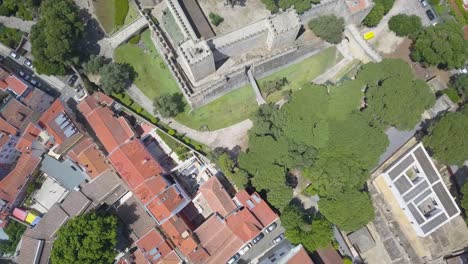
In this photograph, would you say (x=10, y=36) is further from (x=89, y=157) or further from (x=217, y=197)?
(x=217, y=197)

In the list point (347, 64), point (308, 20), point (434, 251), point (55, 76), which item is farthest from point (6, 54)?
point (434, 251)

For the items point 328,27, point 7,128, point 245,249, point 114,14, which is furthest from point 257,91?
point 7,128

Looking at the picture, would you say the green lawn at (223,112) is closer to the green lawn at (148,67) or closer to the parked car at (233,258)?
the green lawn at (148,67)

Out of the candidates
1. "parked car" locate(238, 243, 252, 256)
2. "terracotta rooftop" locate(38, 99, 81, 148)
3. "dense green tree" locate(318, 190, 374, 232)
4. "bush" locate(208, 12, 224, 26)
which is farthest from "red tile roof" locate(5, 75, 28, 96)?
"dense green tree" locate(318, 190, 374, 232)

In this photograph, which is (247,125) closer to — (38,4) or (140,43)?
(140,43)

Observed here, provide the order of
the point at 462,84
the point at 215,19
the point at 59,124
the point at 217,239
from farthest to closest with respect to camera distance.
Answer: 1. the point at 462,84
2. the point at 215,19
3. the point at 59,124
4. the point at 217,239

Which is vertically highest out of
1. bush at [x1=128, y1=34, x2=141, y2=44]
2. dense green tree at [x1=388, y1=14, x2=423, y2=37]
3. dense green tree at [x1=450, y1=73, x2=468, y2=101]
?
bush at [x1=128, y1=34, x2=141, y2=44]

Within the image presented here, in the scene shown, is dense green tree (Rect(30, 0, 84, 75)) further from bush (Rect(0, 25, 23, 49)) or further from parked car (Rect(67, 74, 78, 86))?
bush (Rect(0, 25, 23, 49))
